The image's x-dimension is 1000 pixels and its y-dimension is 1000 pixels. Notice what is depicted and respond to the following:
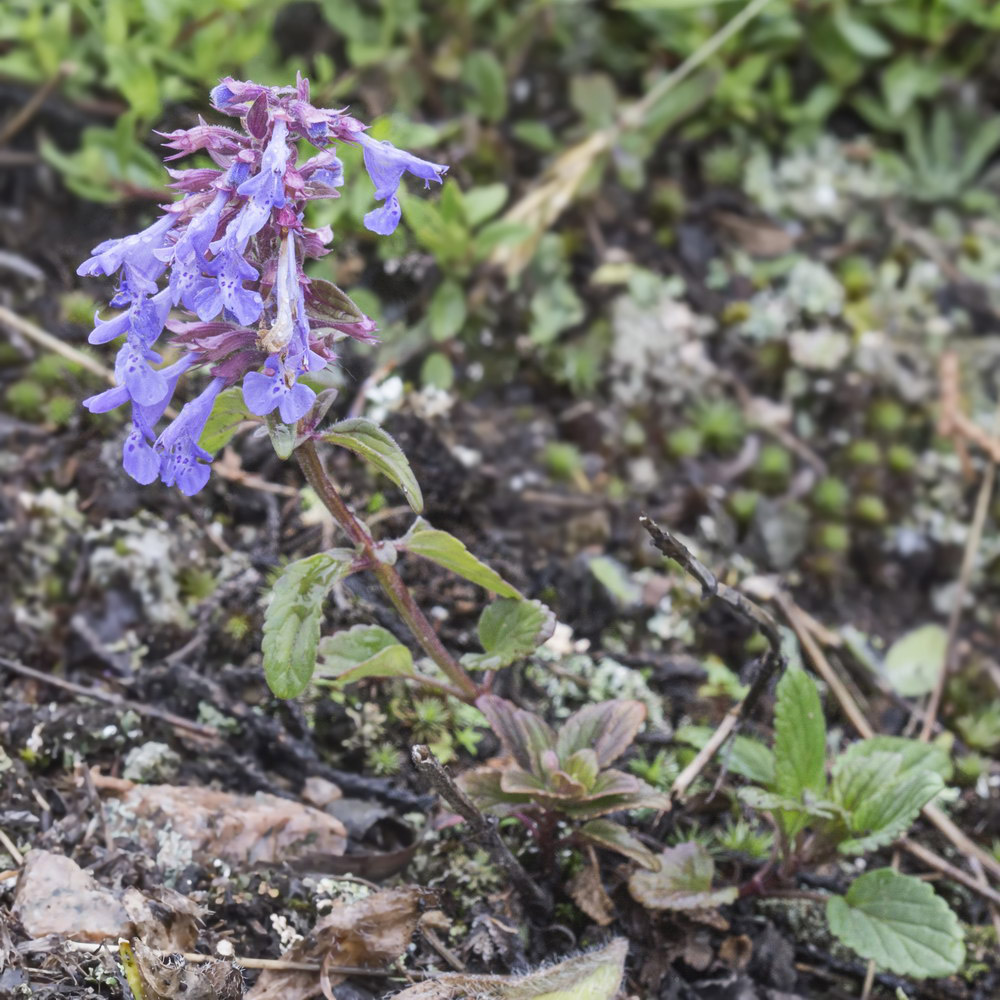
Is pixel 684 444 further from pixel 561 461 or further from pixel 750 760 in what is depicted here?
pixel 750 760

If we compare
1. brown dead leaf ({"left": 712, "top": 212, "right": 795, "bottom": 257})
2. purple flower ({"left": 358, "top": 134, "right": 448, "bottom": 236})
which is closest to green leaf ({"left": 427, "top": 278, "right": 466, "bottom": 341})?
brown dead leaf ({"left": 712, "top": 212, "right": 795, "bottom": 257})

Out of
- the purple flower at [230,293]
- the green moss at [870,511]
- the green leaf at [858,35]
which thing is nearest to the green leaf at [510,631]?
the purple flower at [230,293]

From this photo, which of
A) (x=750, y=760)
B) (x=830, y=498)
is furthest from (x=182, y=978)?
(x=830, y=498)

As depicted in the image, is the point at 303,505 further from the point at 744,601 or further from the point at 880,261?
the point at 880,261

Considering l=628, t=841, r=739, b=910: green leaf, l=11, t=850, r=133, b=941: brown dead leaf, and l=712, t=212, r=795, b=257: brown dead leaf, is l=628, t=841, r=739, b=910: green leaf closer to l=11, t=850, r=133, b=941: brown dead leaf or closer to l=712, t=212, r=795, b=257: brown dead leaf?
l=11, t=850, r=133, b=941: brown dead leaf

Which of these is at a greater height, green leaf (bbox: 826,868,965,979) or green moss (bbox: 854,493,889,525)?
green moss (bbox: 854,493,889,525)

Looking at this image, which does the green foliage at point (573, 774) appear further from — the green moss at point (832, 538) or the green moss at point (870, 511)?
the green moss at point (870, 511)

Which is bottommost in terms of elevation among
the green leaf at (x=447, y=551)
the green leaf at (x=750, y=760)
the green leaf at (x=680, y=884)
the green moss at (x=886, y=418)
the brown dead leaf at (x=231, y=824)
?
the brown dead leaf at (x=231, y=824)

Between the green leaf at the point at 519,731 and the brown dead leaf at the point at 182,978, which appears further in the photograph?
the green leaf at the point at 519,731
